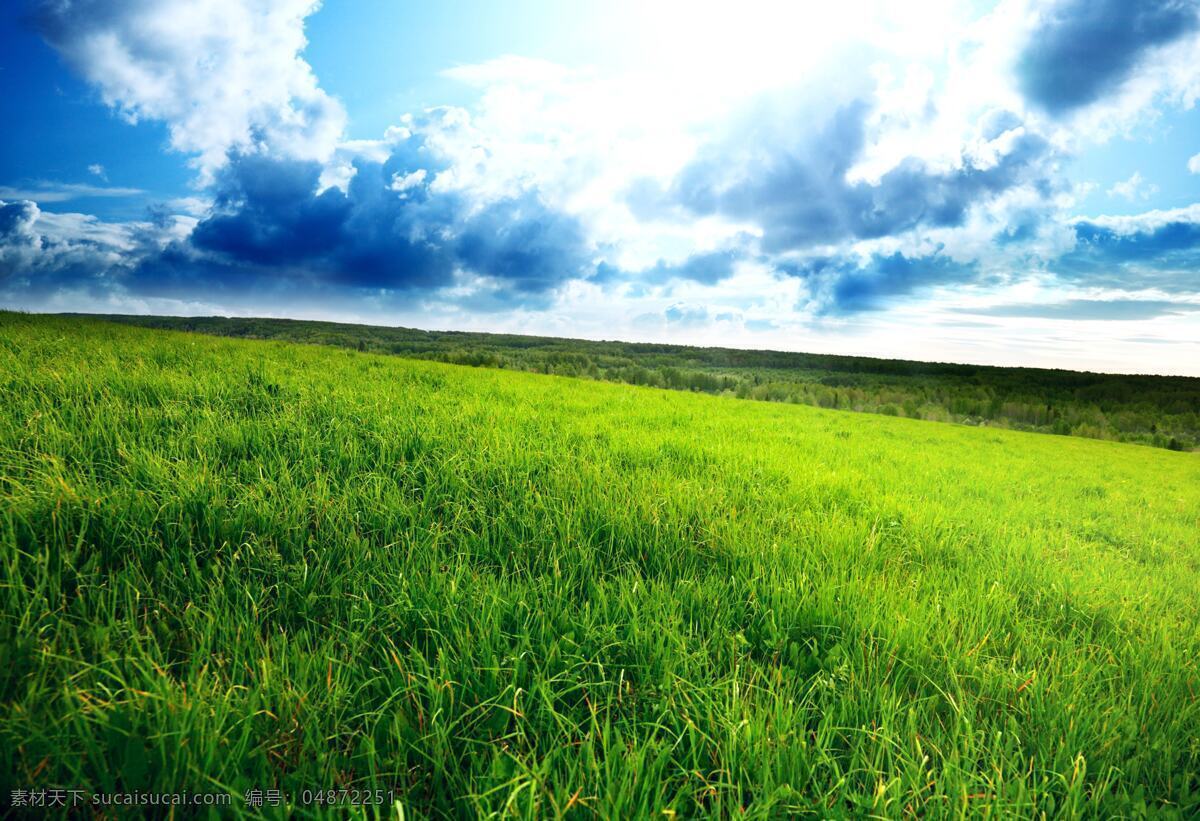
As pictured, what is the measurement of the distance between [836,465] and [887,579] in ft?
13.8

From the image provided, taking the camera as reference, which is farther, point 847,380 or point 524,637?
point 847,380

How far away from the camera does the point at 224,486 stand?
2.82 metres

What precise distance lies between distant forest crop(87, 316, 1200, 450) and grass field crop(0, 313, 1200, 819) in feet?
117

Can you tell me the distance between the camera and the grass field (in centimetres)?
136

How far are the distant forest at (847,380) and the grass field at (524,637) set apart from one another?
3565cm

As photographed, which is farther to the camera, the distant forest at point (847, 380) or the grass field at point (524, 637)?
the distant forest at point (847, 380)

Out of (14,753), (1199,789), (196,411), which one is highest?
(196,411)

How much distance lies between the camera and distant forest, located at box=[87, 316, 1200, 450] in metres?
56.0

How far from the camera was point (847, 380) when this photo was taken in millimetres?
89000

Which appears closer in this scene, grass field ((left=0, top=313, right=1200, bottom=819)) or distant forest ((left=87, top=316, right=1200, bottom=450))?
grass field ((left=0, top=313, right=1200, bottom=819))

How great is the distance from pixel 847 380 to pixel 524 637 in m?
98.1

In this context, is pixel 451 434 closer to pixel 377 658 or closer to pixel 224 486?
pixel 224 486

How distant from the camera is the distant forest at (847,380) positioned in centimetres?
5603

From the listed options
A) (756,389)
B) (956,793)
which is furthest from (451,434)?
(756,389)
